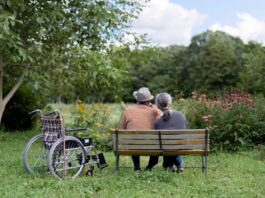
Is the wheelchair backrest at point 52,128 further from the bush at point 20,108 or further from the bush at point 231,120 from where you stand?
the bush at point 20,108

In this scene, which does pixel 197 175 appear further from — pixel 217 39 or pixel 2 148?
pixel 217 39

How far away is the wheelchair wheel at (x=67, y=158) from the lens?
714 centimetres

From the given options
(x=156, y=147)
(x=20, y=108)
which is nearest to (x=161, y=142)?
(x=156, y=147)

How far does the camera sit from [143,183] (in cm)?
661

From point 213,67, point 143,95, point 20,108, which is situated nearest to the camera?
→ point 143,95

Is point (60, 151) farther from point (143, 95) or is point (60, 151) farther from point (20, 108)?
point (20, 108)

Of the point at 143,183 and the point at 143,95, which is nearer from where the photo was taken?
the point at 143,183

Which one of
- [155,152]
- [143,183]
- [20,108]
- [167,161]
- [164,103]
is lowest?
[143,183]

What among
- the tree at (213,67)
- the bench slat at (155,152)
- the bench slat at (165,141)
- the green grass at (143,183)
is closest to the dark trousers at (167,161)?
the green grass at (143,183)

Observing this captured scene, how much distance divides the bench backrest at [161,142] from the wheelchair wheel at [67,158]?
624 mm

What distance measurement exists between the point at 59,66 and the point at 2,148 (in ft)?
9.62

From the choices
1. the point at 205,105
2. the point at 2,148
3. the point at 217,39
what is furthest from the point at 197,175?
the point at 217,39

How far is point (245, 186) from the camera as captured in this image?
6.66m

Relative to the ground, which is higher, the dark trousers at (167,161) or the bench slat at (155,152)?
the bench slat at (155,152)
